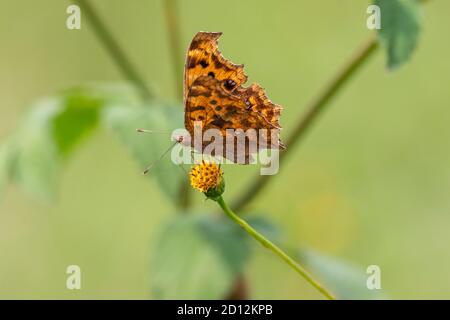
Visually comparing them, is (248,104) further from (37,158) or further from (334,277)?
(334,277)

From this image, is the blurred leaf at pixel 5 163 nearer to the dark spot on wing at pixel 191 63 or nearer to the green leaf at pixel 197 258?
the green leaf at pixel 197 258

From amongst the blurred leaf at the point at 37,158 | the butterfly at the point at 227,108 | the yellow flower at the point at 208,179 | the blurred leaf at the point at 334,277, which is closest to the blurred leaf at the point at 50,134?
the blurred leaf at the point at 37,158

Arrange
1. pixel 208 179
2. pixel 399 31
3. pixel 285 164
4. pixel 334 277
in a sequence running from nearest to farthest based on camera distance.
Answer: pixel 208 179 < pixel 399 31 < pixel 334 277 < pixel 285 164

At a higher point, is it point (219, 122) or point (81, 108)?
point (81, 108)

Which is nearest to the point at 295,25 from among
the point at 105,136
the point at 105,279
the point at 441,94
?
the point at 441,94

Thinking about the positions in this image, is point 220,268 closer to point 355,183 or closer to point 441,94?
point 355,183

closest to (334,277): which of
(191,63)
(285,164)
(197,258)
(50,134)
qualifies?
(197,258)
